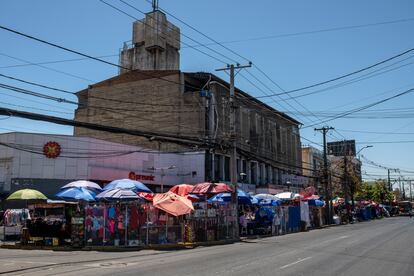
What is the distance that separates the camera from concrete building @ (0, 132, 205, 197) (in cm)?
3375

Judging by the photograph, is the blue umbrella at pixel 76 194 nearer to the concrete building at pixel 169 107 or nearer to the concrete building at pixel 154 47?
the concrete building at pixel 169 107

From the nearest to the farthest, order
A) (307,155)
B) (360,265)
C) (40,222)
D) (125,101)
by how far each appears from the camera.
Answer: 1. (360,265)
2. (40,222)
3. (125,101)
4. (307,155)

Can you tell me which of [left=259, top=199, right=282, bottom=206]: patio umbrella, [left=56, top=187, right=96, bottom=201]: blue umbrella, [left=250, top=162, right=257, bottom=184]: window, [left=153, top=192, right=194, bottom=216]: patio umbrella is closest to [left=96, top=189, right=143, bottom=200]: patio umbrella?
[left=56, top=187, right=96, bottom=201]: blue umbrella

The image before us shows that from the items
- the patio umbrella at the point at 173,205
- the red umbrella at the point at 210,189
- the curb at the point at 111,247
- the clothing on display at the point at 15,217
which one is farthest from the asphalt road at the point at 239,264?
the red umbrella at the point at 210,189

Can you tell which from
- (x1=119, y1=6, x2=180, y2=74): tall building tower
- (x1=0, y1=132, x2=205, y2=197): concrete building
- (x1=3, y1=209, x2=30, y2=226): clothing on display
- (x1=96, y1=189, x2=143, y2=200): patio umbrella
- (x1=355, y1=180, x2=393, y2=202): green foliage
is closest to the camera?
(x1=96, y1=189, x2=143, y2=200): patio umbrella

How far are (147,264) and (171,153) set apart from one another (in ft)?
104

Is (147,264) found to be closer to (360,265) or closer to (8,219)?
(360,265)

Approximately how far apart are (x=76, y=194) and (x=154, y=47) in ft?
113

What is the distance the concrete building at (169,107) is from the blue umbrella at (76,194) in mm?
20964

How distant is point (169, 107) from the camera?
5034 cm

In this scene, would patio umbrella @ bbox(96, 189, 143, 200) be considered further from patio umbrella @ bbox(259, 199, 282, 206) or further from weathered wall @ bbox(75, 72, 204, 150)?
weathered wall @ bbox(75, 72, 204, 150)

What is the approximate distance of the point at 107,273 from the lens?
40.9 ft

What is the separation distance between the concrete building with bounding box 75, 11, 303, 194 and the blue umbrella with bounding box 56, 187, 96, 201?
2096 centimetres

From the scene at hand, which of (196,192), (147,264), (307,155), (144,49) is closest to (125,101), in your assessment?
(144,49)
